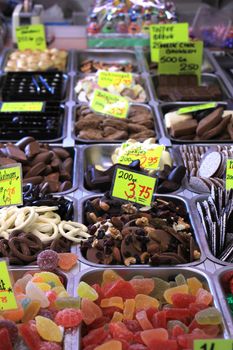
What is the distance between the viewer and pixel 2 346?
1.52 meters

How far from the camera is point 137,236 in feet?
6.68

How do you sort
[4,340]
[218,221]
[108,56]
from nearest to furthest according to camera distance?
[4,340] → [218,221] → [108,56]

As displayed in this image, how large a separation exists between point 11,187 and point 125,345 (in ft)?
3.06

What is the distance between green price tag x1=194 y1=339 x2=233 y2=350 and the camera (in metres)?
1.41

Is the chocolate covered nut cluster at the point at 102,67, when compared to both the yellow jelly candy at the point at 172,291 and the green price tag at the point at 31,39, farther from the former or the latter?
the yellow jelly candy at the point at 172,291

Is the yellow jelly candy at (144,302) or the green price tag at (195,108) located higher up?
the green price tag at (195,108)

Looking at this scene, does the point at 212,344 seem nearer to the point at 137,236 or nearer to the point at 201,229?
the point at 137,236

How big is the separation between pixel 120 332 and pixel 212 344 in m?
0.32

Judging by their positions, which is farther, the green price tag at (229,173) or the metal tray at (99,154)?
the metal tray at (99,154)

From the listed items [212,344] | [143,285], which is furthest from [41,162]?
[212,344]

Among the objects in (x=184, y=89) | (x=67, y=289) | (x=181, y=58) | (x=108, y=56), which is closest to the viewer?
(x=67, y=289)

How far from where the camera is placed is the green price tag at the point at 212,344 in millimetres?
1412

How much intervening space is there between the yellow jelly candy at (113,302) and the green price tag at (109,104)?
1.60m

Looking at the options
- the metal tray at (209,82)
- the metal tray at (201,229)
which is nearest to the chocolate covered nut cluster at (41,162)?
the metal tray at (201,229)
